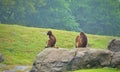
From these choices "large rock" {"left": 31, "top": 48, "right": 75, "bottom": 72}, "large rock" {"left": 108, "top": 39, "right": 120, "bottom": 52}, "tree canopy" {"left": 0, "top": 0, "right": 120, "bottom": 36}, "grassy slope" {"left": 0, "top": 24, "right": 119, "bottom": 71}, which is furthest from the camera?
"tree canopy" {"left": 0, "top": 0, "right": 120, "bottom": 36}

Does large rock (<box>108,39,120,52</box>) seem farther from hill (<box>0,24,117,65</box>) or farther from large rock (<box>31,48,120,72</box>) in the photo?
hill (<box>0,24,117,65</box>)

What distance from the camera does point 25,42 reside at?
53.6 meters

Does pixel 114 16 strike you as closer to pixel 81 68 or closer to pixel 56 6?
pixel 56 6

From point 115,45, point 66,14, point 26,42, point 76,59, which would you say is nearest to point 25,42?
point 26,42

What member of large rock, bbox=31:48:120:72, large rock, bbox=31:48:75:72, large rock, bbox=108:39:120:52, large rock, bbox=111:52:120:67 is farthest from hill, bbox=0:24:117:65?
large rock, bbox=111:52:120:67

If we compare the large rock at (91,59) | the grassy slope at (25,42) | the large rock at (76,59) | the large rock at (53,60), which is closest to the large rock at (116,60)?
the large rock at (76,59)

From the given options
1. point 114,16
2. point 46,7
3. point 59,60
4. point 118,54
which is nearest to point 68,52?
point 59,60

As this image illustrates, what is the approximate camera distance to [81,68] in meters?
21.1

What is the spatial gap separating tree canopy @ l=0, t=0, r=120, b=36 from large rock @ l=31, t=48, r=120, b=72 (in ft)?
198

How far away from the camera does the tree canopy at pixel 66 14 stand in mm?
86250

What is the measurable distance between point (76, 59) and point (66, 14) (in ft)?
243

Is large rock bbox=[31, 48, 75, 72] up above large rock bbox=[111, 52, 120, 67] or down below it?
below

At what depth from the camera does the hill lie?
45156 mm

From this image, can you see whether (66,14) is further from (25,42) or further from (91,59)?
(91,59)
